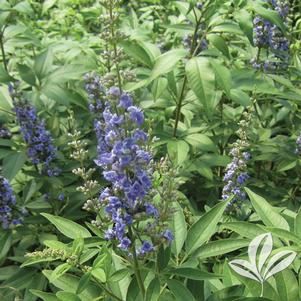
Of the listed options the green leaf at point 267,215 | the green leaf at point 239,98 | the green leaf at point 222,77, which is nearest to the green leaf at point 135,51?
the green leaf at point 222,77

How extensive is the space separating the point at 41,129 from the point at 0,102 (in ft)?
1.72

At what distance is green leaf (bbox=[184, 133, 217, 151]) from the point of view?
3.77 metres

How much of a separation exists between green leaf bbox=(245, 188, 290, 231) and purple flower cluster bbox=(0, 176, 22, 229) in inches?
71.9

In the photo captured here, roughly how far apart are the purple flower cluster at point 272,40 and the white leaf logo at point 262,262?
2.19 metres

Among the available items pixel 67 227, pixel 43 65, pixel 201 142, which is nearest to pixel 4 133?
pixel 43 65

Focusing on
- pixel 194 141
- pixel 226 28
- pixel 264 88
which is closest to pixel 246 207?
pixel 194 141

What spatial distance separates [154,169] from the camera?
2561mm

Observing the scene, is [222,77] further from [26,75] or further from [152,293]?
[26,75]

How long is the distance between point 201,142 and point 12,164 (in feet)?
5.05

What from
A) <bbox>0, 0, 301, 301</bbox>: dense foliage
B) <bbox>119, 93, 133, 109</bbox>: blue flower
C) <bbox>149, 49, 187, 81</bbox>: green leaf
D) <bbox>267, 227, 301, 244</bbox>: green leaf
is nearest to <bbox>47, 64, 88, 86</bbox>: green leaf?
<bbox>0, 0, 301, 301</bbox>: dense foliage

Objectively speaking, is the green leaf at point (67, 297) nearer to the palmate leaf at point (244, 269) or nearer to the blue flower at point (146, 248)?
the blue flower at point (146, 248)

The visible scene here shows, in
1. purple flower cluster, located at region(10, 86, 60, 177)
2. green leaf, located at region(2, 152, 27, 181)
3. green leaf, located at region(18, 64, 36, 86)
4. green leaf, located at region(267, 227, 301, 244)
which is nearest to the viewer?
green leaf, located at region(267, 227, 301, 244)

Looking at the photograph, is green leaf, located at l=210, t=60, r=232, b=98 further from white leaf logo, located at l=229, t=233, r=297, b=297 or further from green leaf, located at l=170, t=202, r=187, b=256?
white leaf logo, located at l=229, t=233, r=297, b=297

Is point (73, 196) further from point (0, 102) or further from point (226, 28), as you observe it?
point (226, 28)
